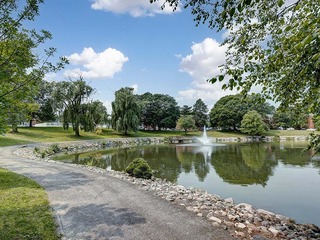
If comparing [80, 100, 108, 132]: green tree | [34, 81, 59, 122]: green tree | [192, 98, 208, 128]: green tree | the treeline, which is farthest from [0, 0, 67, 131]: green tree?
[192, 98, 208, 128]: green tree

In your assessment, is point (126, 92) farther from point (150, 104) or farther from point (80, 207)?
point (80, 207)

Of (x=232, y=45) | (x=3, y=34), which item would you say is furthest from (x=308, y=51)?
(x=3, y=34)

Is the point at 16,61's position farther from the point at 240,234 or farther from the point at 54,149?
the point at 54,149

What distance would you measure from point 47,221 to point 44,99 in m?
53.0

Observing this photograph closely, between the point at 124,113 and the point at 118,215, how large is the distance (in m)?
41.7

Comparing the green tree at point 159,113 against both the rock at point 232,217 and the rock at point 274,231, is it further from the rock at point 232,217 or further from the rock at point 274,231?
the rock at point 274,231

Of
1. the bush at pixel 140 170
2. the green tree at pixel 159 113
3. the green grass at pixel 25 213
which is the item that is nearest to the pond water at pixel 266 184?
the bush at pixel 140 170

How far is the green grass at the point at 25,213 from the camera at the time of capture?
5.41 metres

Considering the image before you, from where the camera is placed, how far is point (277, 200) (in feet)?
33.7

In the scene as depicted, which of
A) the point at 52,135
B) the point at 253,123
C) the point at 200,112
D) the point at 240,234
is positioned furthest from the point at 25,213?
the point at 200,112

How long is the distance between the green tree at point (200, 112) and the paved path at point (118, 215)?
67.4 metres

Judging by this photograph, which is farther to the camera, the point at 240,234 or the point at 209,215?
the point at 209,215

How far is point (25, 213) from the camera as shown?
21.4 feet

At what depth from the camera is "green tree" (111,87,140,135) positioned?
154 feet
